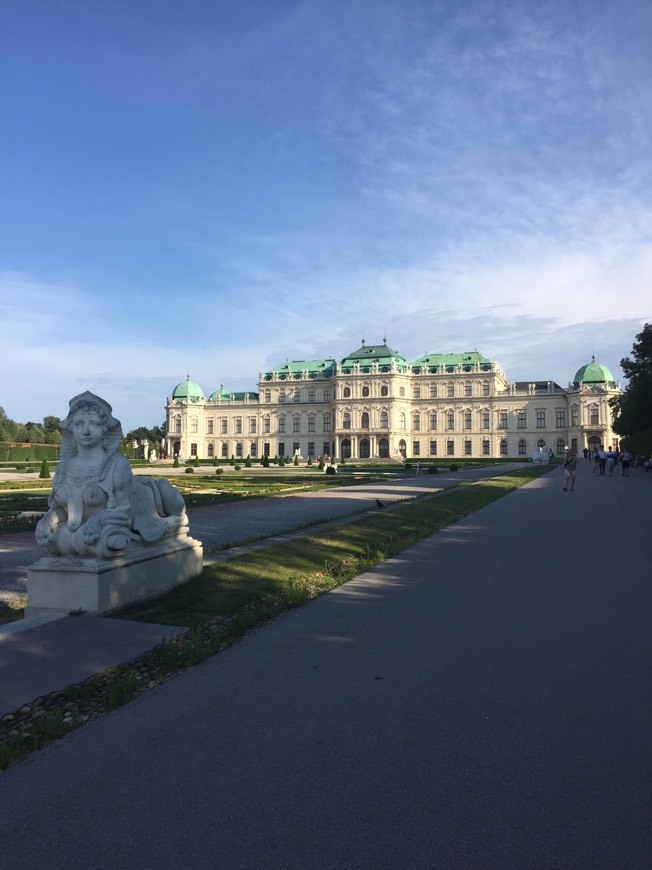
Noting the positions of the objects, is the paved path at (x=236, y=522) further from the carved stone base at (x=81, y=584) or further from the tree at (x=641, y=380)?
the tree at (x=641, y=380)

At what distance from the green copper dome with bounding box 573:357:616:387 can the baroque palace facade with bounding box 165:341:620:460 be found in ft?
0.49

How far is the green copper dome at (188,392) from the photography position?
11396 centimetres

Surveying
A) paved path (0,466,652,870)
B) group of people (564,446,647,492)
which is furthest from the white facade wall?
paved path (0,466,652,870)

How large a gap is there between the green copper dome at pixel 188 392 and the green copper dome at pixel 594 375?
61.8 meters

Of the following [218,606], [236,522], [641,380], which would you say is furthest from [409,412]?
[218,606]

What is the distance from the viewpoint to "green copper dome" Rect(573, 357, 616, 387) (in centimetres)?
9694

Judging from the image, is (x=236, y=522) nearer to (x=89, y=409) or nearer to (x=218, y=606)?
(x=218, y=606)

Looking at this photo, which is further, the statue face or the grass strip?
the statue face

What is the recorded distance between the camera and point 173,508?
280 inches

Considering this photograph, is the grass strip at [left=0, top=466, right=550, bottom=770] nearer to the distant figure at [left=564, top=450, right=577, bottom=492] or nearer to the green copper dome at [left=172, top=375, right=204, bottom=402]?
the distant figure at [left=564, top=450, right=577, bottom=492]

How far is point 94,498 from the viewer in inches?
237

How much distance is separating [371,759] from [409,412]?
101116mm

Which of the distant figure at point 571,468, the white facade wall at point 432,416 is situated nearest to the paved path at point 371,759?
the distant figure at point 571,468

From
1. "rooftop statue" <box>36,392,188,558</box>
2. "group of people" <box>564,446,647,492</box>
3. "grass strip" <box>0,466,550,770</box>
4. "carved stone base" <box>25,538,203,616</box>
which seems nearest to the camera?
"grass strip" <box>0,466,550,770</box>
